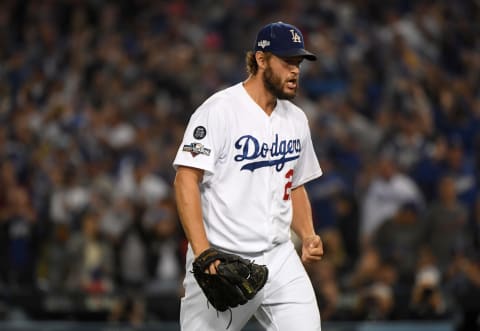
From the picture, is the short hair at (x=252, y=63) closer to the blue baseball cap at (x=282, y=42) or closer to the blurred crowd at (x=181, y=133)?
the blue baseball cap at (x=282, y=42)

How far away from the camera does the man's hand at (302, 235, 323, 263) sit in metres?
5.10

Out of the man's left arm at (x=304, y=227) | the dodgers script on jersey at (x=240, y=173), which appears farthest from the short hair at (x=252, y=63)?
the man's left arm at (x=304, y=227)

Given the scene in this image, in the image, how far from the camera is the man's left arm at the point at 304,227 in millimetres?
5113

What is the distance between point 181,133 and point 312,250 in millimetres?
7046

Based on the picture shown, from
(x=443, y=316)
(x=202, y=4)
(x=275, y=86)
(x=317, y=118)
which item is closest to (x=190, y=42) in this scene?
(x=202, y=4)

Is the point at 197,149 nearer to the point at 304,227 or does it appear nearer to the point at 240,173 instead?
the point at 240,173

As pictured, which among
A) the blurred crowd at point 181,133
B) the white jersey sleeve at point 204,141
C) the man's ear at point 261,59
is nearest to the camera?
the white jersey sleeve at point 204,141

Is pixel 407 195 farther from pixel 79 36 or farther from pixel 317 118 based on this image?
pixel 79 36

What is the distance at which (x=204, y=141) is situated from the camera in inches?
195

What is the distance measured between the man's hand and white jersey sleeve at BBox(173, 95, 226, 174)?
2.00ft

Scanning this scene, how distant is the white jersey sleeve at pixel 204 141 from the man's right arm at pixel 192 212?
0.09 metres

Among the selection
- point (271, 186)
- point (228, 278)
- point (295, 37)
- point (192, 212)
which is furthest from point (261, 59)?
point (228, 278)

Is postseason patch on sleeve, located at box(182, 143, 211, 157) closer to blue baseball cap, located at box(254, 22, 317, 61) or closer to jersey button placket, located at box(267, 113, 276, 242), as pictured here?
jersey button placket, located at box(267, 113, 276, 242)

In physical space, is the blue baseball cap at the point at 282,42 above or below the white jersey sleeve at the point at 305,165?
above
